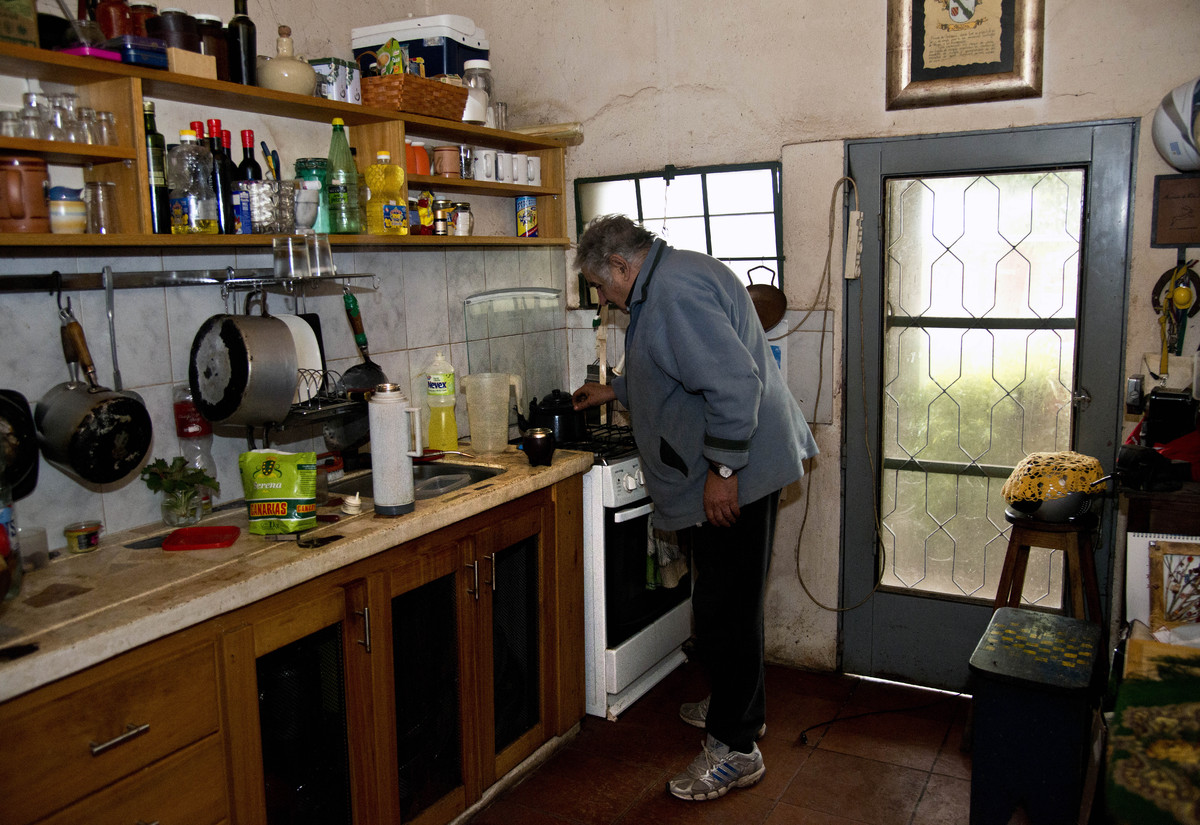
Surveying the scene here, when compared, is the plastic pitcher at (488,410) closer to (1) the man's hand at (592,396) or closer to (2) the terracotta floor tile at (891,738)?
(1) the man's hand at (592,396)

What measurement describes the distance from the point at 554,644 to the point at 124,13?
1955 mm

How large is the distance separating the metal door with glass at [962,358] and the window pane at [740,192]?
1.03ft

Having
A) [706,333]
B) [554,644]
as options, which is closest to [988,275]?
[706,333]

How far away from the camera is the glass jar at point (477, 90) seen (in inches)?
113

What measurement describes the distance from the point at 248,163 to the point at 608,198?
5.12 feet

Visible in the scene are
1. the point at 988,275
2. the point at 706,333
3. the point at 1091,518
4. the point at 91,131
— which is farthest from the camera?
the point at 988,275

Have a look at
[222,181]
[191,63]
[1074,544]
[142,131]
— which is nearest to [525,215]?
[222,181]

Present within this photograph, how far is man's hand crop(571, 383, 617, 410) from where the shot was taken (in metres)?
2.93

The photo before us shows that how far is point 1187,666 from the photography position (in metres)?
1.63

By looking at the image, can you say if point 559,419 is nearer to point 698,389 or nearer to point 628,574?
point 628,574

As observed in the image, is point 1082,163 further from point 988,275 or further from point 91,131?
point 91,131

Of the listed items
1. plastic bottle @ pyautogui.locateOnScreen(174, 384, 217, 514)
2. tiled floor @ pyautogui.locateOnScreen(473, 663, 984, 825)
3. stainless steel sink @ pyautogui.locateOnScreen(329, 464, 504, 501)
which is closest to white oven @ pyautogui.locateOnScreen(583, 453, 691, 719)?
tiled floor @ pyautogui.locateOnScreen(473, 663, 984, 825)

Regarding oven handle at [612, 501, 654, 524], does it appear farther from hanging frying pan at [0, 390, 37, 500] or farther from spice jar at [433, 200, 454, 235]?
hanging frying pan at [0, 390, 37, 500]

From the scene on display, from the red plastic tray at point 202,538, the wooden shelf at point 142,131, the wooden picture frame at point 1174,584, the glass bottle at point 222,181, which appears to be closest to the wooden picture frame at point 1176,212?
the wooden picture frame at point 1174,584
